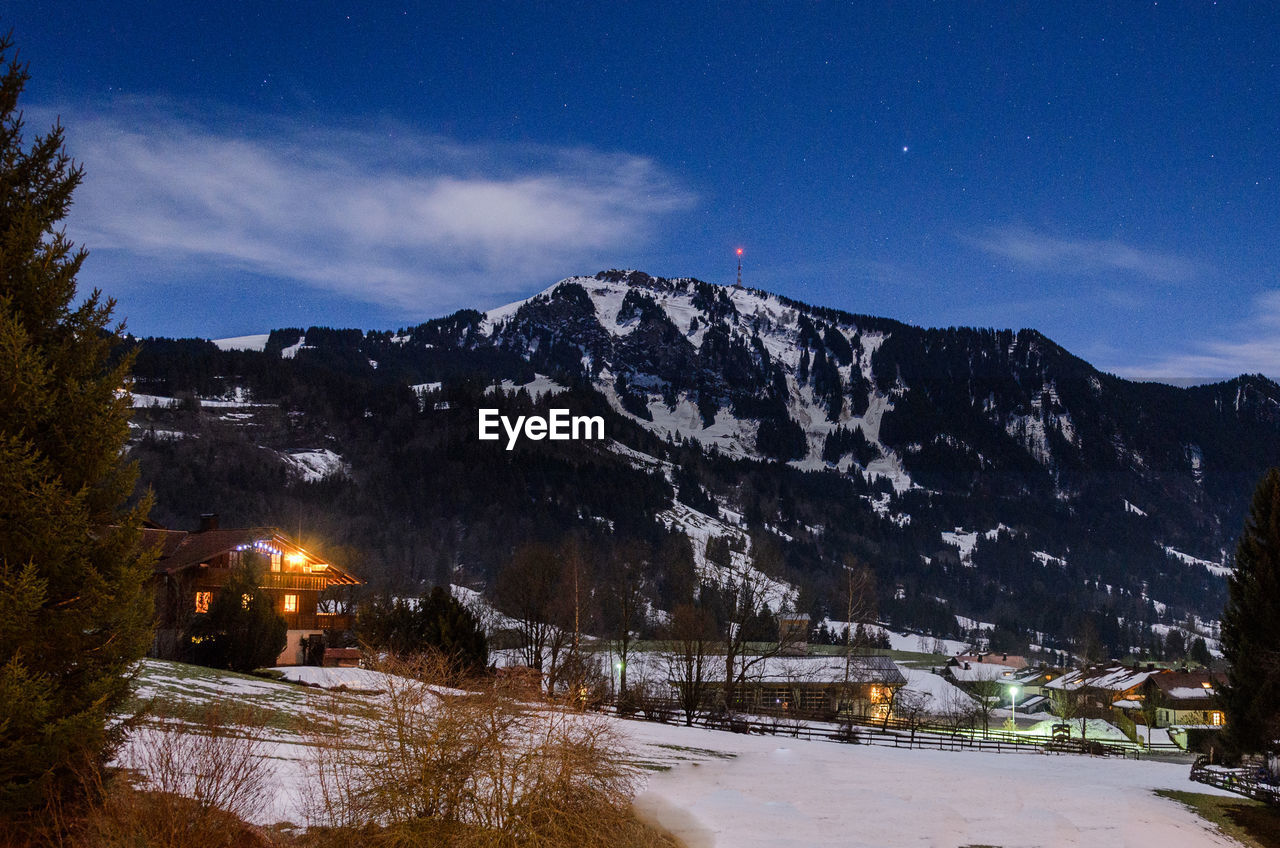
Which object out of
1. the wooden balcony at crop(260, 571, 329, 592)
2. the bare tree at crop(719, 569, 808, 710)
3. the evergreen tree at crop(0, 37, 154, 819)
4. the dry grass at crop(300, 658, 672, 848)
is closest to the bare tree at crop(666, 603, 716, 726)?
the bare tree at crop(719, 569, 808, 710)

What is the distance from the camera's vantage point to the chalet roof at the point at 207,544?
5412 cm

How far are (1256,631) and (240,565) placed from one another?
52464mm

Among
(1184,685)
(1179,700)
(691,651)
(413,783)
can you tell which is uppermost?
(413,783)

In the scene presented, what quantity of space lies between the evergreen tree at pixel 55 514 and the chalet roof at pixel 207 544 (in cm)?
4112

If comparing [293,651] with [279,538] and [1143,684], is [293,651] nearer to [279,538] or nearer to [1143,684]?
[279,538]

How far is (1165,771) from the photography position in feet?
150

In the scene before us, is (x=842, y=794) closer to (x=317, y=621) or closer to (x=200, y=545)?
(x=317, y=621)

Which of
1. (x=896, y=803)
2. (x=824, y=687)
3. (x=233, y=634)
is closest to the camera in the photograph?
(x=896, y=803)

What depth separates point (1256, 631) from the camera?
3822cm

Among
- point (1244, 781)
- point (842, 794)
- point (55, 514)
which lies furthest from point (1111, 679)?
point (55, 514)

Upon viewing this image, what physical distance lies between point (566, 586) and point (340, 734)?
5919cm

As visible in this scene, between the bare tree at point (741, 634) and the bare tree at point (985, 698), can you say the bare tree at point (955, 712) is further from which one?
the bare tree at point (741, 634)

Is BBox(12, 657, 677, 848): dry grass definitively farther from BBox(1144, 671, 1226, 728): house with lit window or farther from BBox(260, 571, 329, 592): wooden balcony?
BBox(1144, 671, 1226, 728): house with lit window

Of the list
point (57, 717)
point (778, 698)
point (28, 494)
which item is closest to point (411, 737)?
point (57, 717)
